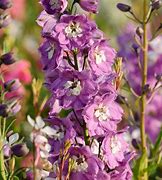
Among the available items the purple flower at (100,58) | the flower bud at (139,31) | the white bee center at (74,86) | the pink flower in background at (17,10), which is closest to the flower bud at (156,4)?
the flower bud at (139,31)

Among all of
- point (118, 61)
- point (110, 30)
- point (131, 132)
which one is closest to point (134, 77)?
point (131, 132)

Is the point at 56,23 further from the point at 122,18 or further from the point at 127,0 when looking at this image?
the point at 122,18

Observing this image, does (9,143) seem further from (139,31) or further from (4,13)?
(139,31)

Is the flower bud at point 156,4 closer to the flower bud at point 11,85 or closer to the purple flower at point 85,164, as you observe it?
the flower bud at point 11,85

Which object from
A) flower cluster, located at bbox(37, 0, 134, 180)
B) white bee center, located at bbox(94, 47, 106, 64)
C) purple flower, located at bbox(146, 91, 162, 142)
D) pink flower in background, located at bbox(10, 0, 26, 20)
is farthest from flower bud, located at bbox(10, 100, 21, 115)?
pink flower in background, located at bbox(10, 0, 26, 20)

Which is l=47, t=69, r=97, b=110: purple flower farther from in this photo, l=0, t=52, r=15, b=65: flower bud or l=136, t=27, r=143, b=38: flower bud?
l=136, t=27, r=143, b=38: flower bud

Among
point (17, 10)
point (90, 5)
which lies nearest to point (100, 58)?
point (90, 5)

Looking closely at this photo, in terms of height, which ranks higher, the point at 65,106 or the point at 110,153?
the point at 65,106
